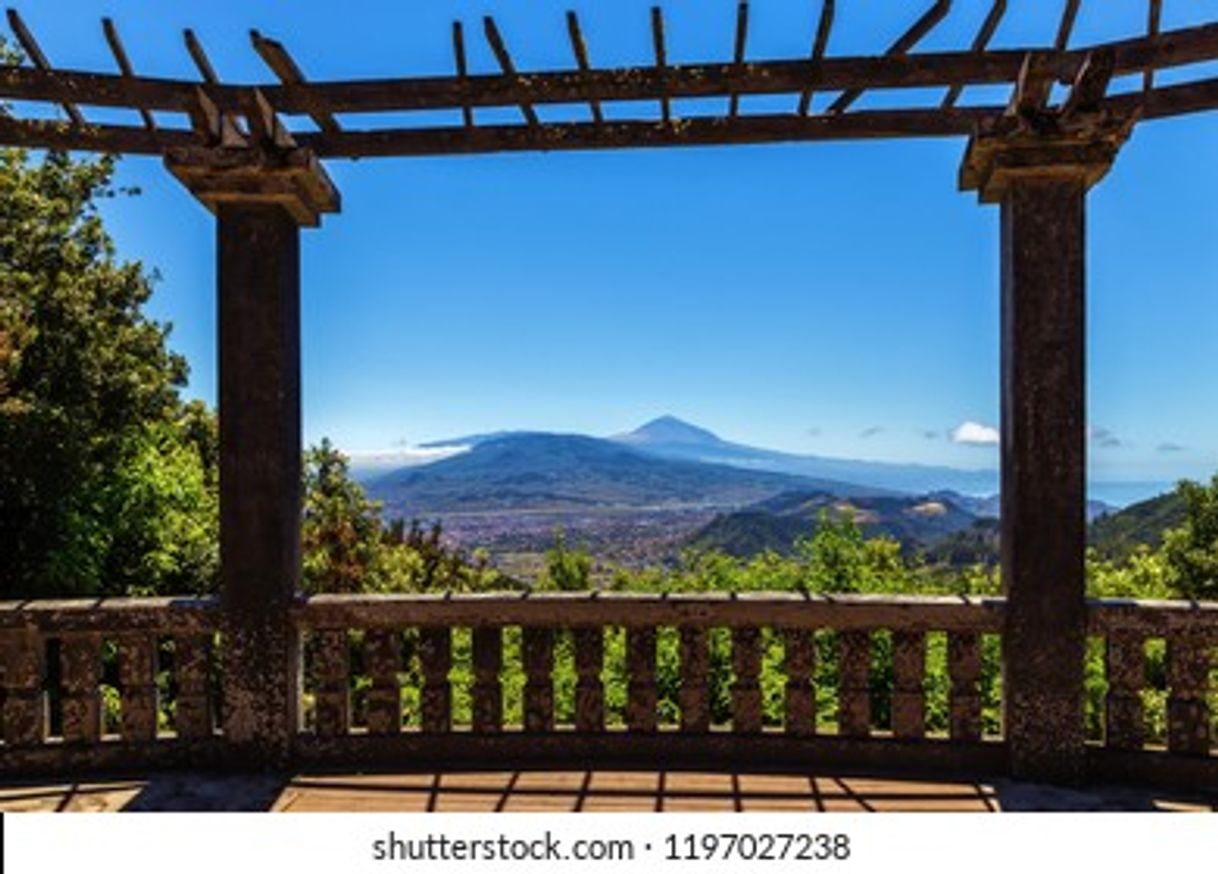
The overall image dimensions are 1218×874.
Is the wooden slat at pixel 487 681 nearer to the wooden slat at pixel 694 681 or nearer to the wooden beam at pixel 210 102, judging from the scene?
the wooden slat at pixel 694 681

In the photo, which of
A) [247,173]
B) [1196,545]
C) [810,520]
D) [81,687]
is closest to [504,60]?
[247,173]

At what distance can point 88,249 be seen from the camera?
15.0 metres

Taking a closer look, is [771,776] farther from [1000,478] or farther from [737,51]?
[737,51]

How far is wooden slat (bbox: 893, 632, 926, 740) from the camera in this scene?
4.04 meters

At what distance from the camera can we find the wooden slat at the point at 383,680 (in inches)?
164

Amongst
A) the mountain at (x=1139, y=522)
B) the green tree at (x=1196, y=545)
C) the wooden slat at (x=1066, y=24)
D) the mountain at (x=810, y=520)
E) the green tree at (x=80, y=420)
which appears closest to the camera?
the wooden slat at (x=1066, y=24)

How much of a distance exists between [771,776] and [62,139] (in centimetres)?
451

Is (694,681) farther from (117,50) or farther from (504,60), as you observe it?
(117,50)

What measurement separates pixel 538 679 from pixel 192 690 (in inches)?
64.8

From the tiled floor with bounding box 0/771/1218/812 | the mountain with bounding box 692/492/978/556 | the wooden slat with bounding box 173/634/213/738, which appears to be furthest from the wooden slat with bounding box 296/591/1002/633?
the mountain with bounding box 692/492/978/556

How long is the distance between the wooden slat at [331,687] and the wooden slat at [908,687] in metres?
2.59

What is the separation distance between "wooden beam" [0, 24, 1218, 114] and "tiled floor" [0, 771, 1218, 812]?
10.0 ft

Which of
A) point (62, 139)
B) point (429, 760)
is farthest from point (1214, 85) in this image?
point (62, 139)

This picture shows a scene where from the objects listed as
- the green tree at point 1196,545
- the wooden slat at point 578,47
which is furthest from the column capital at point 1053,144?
the green tree at point 1196,545
